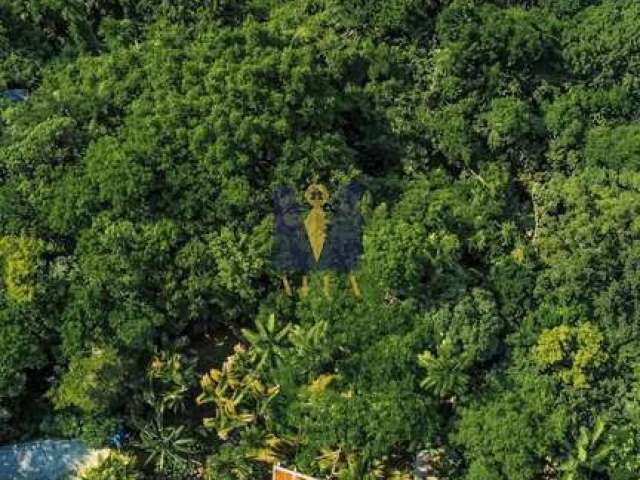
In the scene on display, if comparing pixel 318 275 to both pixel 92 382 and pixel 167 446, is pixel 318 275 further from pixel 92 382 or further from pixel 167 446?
pixel 92 382

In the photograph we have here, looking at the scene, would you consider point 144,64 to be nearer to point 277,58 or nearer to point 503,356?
point 277,58

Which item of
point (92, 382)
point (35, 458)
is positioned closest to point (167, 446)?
point (92, 382)

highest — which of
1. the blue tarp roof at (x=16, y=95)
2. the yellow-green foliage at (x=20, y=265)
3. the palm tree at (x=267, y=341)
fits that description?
the blue tarp roof at (x=16, y=95)

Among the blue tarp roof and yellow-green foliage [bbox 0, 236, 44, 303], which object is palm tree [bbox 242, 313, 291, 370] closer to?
yellow-green foliage [bbox 0, 236, 44, 303]

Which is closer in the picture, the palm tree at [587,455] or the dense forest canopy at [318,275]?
the palm tree at [587,455]

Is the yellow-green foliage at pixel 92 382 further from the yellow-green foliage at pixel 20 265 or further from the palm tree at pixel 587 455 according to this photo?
the palm tree at pixel 587 455

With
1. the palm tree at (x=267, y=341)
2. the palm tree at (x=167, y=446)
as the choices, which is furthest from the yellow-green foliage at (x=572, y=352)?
the palm tree at (x=167, y=446)

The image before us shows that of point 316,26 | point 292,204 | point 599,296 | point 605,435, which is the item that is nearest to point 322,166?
point 292,204
